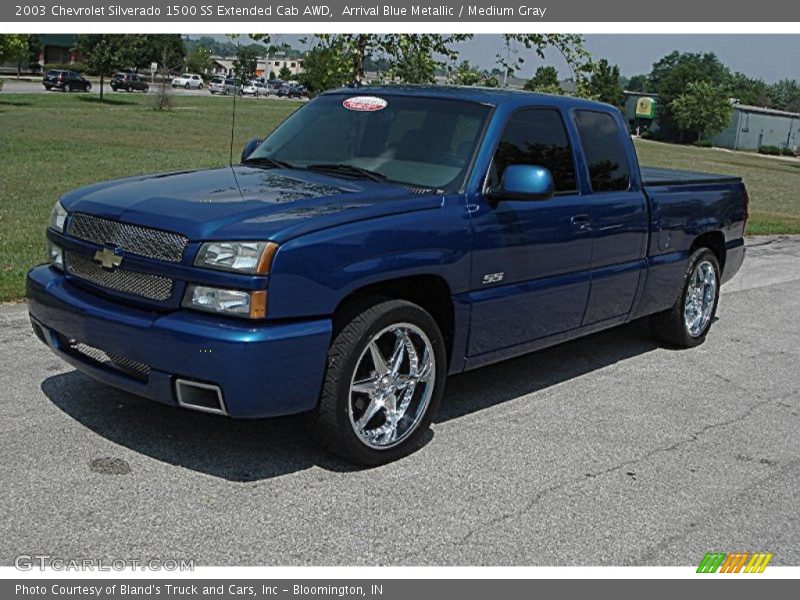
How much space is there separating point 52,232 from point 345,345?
177 cm

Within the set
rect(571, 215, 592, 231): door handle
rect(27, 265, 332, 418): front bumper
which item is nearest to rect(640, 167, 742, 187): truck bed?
rect(571, 215, 592, 231): door handle

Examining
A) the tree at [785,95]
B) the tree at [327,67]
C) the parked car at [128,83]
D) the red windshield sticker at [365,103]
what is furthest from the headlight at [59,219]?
the tree at [785,95]

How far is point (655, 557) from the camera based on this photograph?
12.7ft

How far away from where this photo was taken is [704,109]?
312ft

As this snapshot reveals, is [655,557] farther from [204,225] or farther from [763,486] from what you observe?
[204,225]

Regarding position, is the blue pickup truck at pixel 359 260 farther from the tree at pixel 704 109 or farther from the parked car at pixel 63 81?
the tree at pixel 704 109

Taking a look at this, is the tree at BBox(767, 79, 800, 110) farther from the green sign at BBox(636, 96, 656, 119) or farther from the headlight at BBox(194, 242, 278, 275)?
the headlight at BBox(194, 242, 278, 275)

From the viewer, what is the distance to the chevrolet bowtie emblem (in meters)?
4.36

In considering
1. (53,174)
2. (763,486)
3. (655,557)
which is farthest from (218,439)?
(53,174)

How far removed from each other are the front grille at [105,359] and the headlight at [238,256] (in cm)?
56

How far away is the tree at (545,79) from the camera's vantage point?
448 inches

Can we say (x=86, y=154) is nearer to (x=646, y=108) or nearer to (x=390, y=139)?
(x=390, y=139)

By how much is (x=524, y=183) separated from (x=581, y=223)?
2.96ft
